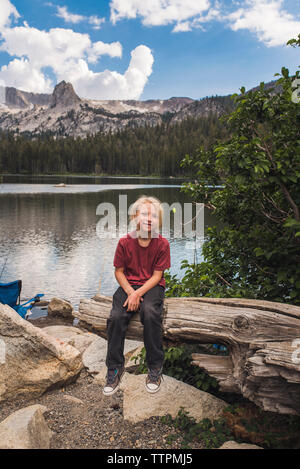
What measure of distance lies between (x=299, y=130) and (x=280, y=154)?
0.54 meters

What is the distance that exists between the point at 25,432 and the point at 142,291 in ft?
6.84

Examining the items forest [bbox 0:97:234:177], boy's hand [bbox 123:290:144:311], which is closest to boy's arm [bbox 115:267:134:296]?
boy's hand [bbox 123:290:144:311]

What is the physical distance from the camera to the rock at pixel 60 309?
12.9m

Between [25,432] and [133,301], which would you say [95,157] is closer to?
[133,301]

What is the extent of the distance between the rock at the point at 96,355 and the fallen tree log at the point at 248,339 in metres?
2.91

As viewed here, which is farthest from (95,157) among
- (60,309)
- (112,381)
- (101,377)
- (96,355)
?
(112,381)

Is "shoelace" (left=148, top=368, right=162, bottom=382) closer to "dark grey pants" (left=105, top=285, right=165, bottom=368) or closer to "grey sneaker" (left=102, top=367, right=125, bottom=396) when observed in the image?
"dark grey pants" (left=105, top=285, right=165, bottom=368)

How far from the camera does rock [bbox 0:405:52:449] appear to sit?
381 cm

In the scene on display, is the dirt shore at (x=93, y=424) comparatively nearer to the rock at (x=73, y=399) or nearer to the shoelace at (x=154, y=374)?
the rock at (x=73, y=399)

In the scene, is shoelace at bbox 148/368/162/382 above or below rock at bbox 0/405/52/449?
above

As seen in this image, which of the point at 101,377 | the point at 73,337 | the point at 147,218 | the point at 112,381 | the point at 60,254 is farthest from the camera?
the point at 60,254

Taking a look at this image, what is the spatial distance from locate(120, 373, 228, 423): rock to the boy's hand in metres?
1.50

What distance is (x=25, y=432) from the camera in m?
3.91

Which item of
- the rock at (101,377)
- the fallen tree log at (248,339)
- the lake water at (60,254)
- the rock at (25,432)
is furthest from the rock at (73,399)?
the lake water at (60,254)
